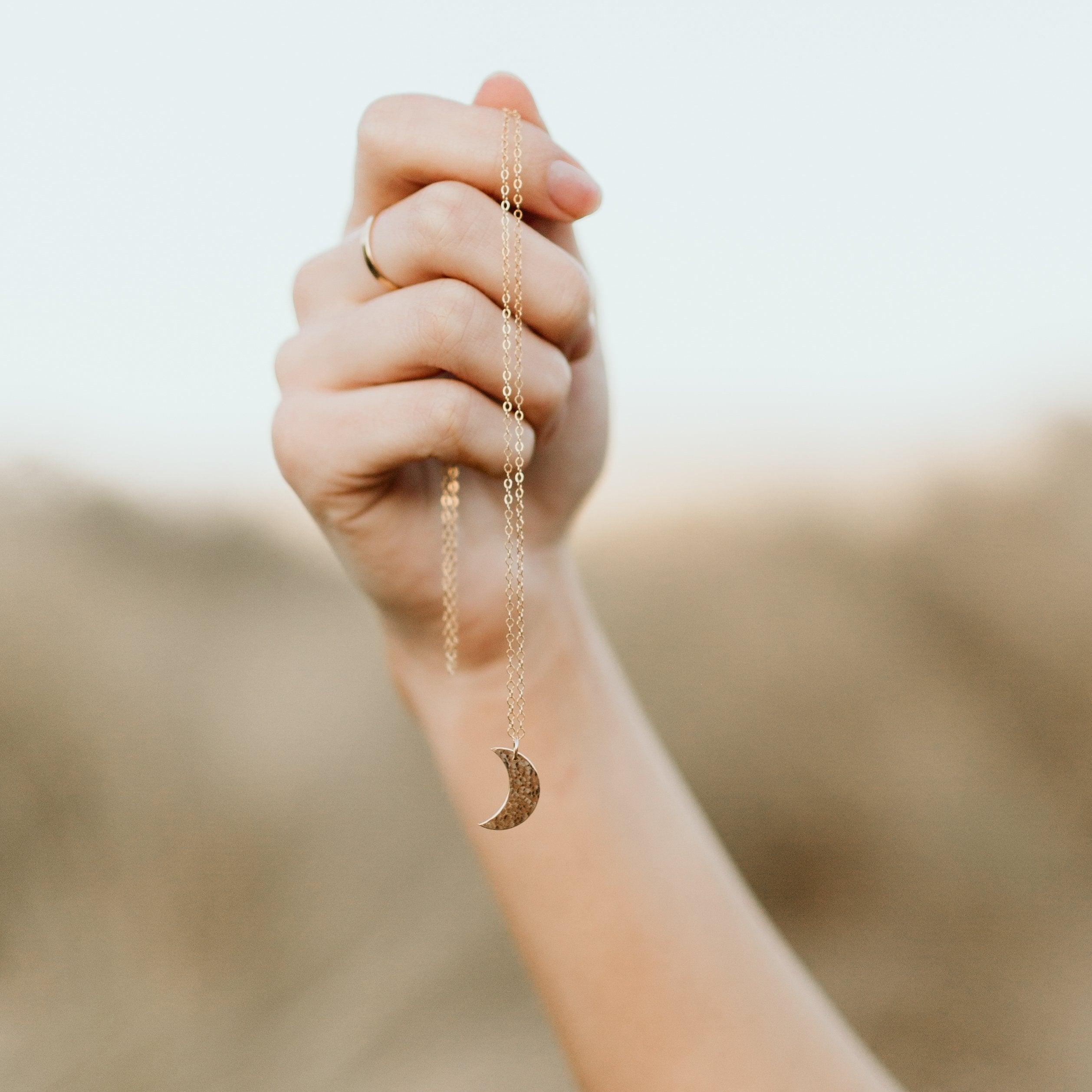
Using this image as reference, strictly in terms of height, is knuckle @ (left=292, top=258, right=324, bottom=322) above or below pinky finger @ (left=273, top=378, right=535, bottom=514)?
above

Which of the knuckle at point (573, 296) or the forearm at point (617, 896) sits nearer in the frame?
the knuckle at point (573, 296)

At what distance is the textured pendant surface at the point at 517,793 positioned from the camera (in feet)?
2.75

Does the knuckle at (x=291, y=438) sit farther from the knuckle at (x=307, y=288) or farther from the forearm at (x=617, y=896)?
the forearm at (x=617, y=896)

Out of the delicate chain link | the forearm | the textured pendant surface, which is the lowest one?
the forearm

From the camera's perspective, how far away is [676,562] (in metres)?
2.08

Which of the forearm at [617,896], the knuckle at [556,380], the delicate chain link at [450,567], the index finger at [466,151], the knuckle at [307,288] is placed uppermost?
the index finger at [466,151]

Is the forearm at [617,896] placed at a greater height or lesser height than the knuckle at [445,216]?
lesser

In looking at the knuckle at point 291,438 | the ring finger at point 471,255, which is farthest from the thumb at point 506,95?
the knuckle at point 291,438

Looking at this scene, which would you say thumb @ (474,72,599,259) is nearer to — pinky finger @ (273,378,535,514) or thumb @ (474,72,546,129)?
thumb @ (474,72,546,129)

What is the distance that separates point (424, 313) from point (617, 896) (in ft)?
2.09

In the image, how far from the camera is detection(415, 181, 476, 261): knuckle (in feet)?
2.52

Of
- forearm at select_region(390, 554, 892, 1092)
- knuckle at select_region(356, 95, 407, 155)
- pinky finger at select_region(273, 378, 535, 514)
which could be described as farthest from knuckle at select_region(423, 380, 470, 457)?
forearm at select_region(390, 554, 892, 1092)

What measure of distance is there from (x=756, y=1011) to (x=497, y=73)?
3.10 ft

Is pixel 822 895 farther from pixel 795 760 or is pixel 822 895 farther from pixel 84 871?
pixel 84 871
